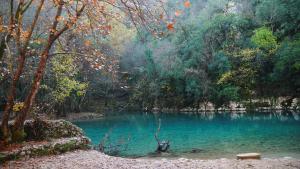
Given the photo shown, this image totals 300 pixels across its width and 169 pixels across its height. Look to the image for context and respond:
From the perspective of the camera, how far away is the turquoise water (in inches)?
707

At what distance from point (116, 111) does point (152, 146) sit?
27.4 m

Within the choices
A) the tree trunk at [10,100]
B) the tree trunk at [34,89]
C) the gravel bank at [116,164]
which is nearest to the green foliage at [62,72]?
the tree trunk at [34,89]

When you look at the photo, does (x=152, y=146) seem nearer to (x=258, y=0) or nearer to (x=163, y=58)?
(x=163, y=58)

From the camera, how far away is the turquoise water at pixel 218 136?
17969mm

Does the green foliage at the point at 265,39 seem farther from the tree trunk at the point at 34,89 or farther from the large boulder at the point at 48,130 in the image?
the tree trunk at the point at 34,89

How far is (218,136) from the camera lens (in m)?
23.3

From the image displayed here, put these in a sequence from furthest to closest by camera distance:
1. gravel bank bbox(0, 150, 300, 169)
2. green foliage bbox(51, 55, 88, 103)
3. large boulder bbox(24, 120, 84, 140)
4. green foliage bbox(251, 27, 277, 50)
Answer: green foliage bbox(251, 27, 277, 50) → green foliage bbox(51, 55, 88, 103) → large boulder bbox(24, 120, 84, 140) → gravel bank bbox(0, 150, 300, 169)

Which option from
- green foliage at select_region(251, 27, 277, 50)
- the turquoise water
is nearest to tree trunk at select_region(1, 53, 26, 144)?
the turquoise water

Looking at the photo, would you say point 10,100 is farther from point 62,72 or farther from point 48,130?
point 62,72

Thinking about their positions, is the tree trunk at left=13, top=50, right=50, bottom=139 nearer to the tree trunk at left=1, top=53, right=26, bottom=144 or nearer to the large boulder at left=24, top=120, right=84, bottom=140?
the tree trunk at left=1, top=53, right=26, bottom=144

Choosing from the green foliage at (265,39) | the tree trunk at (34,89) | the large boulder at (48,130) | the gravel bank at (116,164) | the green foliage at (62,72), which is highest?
the green foliage at (265,39)

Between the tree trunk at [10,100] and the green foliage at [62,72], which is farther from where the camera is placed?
the green foliage at [62,72]

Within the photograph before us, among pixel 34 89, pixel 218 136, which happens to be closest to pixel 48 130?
pixel 34 89

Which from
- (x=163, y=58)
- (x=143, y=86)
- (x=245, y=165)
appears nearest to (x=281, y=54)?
(x=163, y=58)
